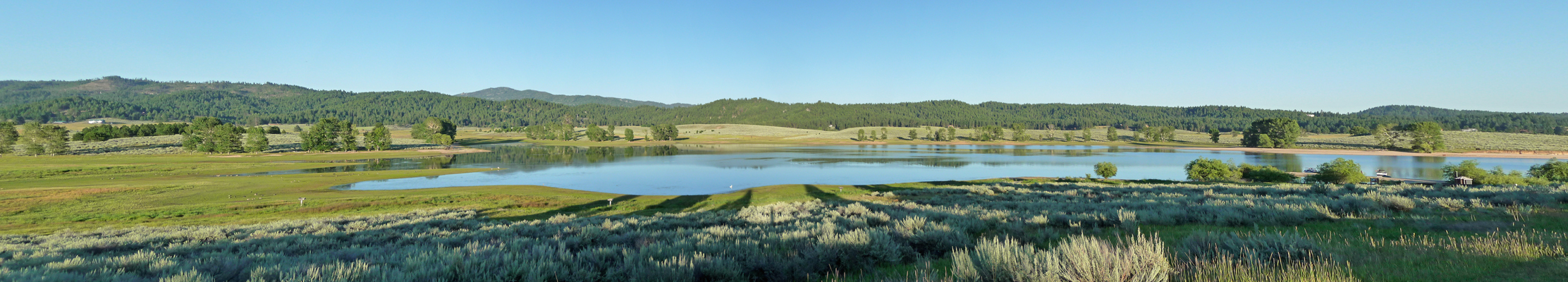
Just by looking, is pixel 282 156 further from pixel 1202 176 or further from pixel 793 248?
pixel 1202 176

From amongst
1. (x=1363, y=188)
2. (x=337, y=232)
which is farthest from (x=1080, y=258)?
(x=1363, y=188)

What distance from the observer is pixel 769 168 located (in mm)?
61812

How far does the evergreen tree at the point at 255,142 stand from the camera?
244 feet

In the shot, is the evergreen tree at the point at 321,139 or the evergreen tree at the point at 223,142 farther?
the evergreen tree at the point at 321,139

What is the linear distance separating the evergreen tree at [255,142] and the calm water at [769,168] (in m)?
18.1

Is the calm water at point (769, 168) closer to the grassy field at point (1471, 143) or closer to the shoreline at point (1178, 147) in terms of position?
the shoreline at point (1178, 147)

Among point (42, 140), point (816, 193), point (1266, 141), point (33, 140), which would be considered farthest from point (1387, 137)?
point (33, 140)

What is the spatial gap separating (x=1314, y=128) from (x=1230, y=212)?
234 meters

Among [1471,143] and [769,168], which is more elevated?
[1471,143]

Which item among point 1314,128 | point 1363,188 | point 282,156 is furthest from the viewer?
point 1314,128

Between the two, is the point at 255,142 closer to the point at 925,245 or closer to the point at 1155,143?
the point at 925,245

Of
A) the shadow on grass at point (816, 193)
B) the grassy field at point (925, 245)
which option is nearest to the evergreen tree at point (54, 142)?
the grassy field at point (925, 245)

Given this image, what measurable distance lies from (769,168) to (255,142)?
69646mm

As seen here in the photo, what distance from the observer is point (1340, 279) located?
4031 millimetres
